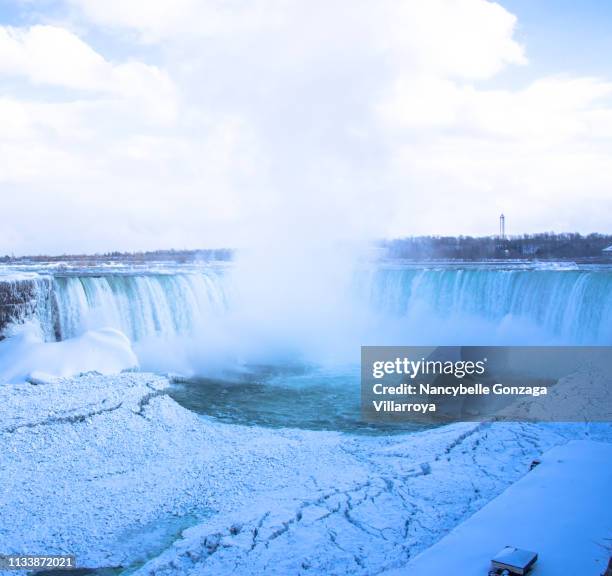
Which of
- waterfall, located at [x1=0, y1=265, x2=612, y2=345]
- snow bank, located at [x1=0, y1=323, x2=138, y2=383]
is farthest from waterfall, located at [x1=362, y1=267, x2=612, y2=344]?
snow bank, located at [x1=0, y1=323, x2=138, y2=383]

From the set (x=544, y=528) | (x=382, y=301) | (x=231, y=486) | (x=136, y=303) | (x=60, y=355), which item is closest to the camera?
(x=544, y=528)

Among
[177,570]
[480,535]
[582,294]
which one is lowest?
[177,570]

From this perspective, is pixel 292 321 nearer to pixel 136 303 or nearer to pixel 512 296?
pixel 136 303

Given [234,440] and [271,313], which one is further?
[271,313]

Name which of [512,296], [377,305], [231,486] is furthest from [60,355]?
[512,296]

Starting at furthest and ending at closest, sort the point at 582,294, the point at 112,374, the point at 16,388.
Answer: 1. the point at 582,294
2. the point at 112,374
3. the point at 16,388

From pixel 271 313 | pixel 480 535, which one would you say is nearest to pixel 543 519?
pixel 480 535

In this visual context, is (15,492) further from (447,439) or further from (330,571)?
(447,439)

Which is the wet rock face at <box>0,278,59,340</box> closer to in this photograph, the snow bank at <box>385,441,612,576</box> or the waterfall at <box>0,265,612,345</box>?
the waterfall at <box>0,265,612,345</box>
